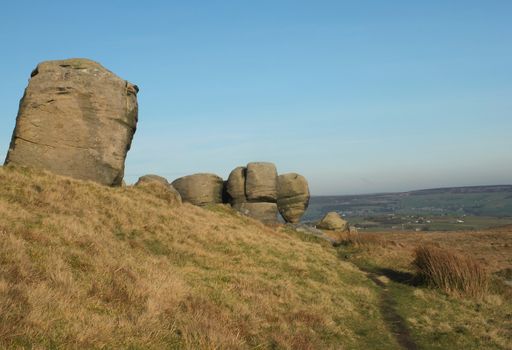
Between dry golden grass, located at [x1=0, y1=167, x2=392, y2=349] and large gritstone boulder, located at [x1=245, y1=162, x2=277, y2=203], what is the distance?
2393 centimetres

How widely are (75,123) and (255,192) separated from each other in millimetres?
25757

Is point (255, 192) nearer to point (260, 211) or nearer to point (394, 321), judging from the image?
point (260, 211)

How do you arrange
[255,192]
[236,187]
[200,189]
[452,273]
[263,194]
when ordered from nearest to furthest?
[452,273] < [255,192] < [263,194] < [200,189] < [236,187]

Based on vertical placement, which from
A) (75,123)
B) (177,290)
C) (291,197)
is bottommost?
(177,290)

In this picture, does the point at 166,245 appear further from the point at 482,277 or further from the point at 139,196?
the point at 482,277

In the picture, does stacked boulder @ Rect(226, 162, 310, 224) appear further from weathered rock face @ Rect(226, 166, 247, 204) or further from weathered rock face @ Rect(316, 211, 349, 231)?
weathered rock face @ Rect(316, 211, 349, 231)

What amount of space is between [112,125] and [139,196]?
5245mm

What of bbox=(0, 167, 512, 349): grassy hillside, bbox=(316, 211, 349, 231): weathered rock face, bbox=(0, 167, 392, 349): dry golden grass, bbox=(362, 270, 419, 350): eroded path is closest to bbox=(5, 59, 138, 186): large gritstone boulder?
bbox=(0, 167, 512, 349): grassy hillside

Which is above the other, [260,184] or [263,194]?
[260,184]

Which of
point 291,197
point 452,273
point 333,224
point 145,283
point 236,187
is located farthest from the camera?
point 291,197

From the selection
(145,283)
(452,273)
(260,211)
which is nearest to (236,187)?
(260,211)

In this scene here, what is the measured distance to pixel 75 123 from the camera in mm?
27484

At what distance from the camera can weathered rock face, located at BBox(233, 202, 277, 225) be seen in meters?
49.1

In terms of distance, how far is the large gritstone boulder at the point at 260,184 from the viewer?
4997 centimetres
